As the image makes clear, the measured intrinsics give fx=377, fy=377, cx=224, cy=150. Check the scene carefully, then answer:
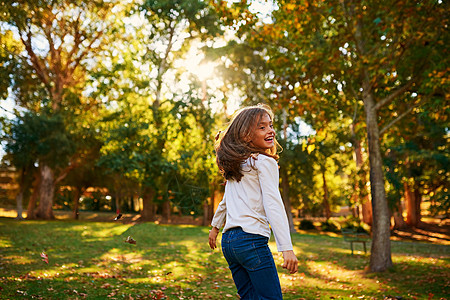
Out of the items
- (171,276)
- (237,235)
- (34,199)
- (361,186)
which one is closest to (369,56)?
(171,276)

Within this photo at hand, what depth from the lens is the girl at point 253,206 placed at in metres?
2.63

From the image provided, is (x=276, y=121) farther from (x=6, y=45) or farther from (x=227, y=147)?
(x=227, y=147)

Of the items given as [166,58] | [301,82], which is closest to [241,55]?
[166,58]

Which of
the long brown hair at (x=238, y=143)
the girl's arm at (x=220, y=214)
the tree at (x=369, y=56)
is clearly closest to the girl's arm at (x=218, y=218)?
the girl's arm at (x=220, y=214)

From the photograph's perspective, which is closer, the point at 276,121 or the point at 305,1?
the point at 305,1

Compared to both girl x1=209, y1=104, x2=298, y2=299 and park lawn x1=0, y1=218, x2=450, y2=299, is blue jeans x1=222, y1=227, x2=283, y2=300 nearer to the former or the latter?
girl x1=209, y1=104, x2=298, y2=299

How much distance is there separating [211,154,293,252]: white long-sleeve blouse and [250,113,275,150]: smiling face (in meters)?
0.23

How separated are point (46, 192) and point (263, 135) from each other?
30.8 m

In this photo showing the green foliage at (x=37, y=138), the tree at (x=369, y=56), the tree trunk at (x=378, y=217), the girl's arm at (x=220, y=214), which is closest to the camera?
the girl's arm at (x=220, y=214)

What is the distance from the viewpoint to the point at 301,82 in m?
11.8

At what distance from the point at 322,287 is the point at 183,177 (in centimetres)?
652

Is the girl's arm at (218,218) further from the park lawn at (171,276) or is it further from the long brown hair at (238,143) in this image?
the park lawn at (171,276)

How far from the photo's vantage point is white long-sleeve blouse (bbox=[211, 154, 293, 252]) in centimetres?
265

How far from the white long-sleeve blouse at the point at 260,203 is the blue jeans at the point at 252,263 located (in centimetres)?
6
